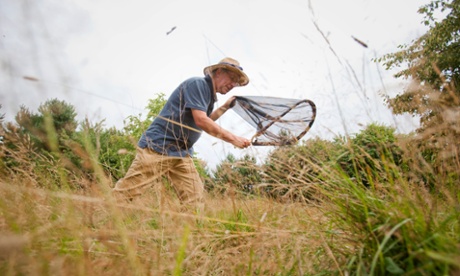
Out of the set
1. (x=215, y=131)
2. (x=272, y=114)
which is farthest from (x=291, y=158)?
(x=272, y=114)

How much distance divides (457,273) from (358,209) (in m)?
0.38

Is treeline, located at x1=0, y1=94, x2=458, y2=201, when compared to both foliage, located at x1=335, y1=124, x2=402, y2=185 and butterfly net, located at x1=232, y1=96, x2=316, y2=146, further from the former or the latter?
butterfly net, located at x1=232, y1=96, x2=316, y2=146

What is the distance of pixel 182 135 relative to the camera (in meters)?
3.40

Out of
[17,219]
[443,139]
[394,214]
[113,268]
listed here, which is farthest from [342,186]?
[17,219]

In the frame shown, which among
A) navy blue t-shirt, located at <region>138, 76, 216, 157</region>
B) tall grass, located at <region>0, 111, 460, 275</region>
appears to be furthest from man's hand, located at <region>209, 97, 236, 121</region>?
tall grass, located at <region>0, 111, 460, 275</region>

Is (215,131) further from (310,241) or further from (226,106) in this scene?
(310,241)

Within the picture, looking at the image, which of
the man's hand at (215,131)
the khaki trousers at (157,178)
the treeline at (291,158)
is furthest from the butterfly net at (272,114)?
the treeline at (291,158)

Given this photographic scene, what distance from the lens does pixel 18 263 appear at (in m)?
0.84

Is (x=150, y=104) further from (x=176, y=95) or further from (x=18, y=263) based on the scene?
(x=18, y=263)

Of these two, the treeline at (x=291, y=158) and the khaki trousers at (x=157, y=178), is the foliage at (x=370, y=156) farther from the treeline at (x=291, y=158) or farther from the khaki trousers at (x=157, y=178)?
the khaki trousers at (x=157, y=178)

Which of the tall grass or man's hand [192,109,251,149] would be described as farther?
man's hand [192,109,251,149]

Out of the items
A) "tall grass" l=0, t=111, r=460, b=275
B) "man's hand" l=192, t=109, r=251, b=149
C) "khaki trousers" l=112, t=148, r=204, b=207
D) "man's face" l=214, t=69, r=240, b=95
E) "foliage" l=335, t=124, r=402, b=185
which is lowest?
"tall grass" l=0, t=111, r=460, b=275

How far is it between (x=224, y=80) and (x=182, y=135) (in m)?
1.28

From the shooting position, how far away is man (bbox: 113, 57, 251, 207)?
3.28 m
